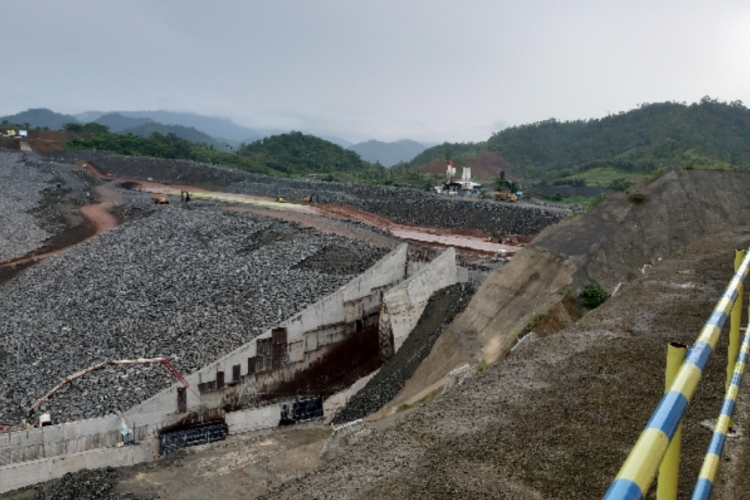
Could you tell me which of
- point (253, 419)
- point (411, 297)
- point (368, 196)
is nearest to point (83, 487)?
point (253, 419)

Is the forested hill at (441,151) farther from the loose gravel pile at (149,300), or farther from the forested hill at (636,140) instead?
the loose gravel pile at (149,300)

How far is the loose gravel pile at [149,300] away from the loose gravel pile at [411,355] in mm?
3455

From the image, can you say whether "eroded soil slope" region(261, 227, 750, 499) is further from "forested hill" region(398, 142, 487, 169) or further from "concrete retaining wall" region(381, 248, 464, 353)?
"forested hill" region(398, 142, 487, 169)

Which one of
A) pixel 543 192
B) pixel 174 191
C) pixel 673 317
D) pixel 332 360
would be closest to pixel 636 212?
pixel 332 360

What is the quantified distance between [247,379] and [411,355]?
4945mm

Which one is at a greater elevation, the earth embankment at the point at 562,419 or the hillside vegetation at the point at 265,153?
the hillside vegetation at the point at 265,153

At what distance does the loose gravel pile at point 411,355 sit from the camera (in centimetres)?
1531

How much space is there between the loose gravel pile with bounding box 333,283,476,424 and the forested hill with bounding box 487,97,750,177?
4358cm

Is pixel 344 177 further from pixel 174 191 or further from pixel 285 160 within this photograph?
pixel 174 191

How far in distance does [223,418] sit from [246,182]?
32.5 meters

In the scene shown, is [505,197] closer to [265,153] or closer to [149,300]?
[149,300]

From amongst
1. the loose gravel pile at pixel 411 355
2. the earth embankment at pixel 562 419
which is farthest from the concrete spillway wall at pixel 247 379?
the earth embankment at pixel 562 419

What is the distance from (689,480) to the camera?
12.9 feet

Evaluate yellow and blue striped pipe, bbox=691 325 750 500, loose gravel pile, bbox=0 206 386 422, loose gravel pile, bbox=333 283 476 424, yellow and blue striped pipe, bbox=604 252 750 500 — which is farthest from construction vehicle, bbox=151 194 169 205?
yellow and blue striped pipe, bbox=604 252 750 500
